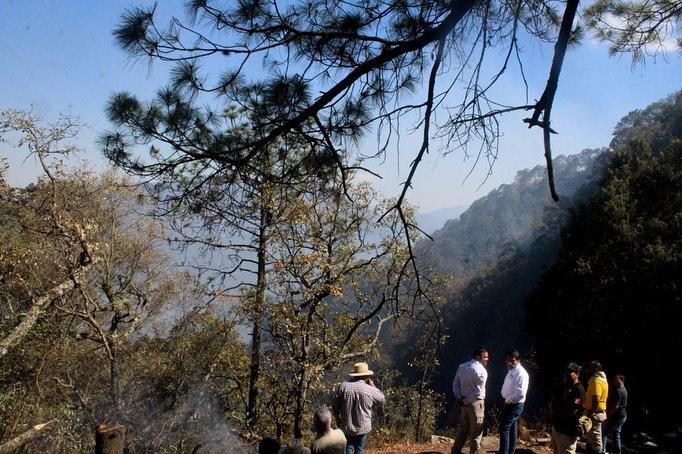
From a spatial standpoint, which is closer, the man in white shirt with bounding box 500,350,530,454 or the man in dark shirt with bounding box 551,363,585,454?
the man in dark shirt with bounding box 551,363,585,454

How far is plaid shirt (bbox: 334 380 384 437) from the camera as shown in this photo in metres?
4.56

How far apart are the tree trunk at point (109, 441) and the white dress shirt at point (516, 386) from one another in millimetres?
3509

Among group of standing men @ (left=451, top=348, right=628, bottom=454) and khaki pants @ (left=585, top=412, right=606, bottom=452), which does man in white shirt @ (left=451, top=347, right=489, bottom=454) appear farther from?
khaki pants @ (left=585, top=412, right=606, bottom=452)

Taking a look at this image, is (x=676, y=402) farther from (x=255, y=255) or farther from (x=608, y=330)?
(x=255, y=255)

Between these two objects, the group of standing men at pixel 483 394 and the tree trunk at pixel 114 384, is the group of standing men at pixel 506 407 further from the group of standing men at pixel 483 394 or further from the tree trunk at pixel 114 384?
the tree trunk at pixel 114 384

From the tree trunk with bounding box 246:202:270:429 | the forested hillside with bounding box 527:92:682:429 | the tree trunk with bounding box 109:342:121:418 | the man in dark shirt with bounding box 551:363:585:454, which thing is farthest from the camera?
the forested hillside with bounding box 527:92:682:429

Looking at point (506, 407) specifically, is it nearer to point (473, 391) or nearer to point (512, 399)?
point (512, 399)

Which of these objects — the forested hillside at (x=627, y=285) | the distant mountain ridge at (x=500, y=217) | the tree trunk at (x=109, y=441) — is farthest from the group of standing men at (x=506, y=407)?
the distant mountain ridge at (x=500, y=217)

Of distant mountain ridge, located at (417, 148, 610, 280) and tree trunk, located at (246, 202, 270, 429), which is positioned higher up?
distant mountain ridge, located at (417, 148, 610, 280)

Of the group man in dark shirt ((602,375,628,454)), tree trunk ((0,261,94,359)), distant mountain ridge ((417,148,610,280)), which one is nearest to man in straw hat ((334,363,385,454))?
man in dark shirt ((602,375,628,454))

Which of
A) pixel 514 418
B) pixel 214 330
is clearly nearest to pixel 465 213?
pixel 214 330

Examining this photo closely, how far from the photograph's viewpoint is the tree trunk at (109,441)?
3713 mm

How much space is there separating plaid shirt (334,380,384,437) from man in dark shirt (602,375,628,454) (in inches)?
124

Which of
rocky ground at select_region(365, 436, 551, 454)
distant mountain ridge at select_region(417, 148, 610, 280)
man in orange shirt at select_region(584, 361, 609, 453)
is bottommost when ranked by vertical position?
rocky ground at select_region(365, 436, 551, 454)
